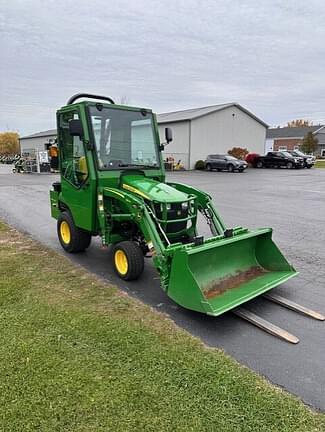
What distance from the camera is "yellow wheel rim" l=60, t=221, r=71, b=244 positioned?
6.31m

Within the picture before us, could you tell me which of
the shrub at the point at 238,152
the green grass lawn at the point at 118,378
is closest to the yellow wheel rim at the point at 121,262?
the green grass lawn at the point at 118,378

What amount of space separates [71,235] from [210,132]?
30.5 metres

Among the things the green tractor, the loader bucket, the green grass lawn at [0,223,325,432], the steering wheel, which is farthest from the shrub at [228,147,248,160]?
the green grass lawn at [0,223,325,432]

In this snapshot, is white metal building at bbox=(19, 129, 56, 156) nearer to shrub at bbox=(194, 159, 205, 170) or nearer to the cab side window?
shrub at bbox=(194, 159, 205, 170)

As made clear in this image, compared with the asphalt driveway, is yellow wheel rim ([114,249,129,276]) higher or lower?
higher

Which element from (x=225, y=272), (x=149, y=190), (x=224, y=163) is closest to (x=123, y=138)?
(x=149, y=190)

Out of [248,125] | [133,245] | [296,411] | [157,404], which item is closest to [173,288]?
[133,245]

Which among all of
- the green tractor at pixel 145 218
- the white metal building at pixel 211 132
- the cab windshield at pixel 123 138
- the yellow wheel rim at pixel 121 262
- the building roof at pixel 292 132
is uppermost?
the building roof at pixel 292 132

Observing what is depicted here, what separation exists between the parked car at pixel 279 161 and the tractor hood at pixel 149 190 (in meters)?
32.2

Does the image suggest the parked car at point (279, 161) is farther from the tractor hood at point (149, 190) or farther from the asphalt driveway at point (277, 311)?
the tractor hood at point (149, 190)

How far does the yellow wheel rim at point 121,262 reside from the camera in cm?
491

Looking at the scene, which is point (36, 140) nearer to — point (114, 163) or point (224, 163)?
point (224, 163)

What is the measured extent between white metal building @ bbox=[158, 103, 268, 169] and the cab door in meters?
25.9

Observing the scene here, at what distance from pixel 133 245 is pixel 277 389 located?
261 centimetres
